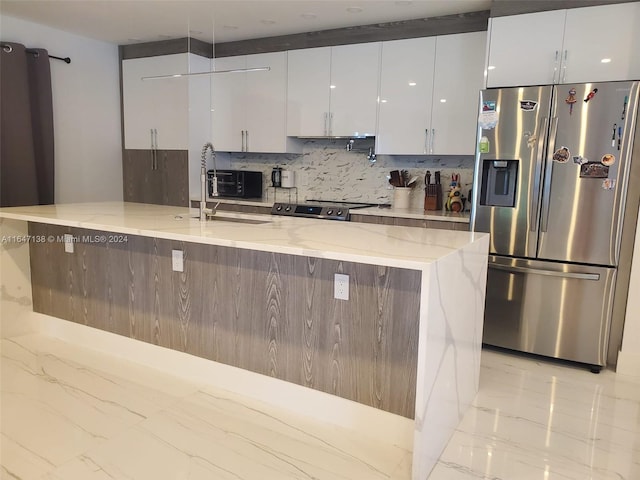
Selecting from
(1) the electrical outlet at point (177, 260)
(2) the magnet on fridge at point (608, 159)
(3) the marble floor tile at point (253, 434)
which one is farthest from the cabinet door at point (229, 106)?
(2) the magnet on fridge at point (608, 159)

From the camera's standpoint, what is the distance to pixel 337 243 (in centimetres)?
209

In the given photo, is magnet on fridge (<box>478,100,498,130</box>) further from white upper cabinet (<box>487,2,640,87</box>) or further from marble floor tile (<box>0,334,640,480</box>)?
marble floor tile (<box>0,334,640,480</box>)

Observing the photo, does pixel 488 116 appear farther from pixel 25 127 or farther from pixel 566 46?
pixel 25 127

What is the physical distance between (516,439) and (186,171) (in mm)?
3781

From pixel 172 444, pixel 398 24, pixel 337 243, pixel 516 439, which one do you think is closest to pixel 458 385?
pixel 516 439

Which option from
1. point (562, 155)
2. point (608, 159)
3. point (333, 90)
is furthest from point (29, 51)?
point (608, 159)

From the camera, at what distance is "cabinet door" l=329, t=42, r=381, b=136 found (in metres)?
4.15

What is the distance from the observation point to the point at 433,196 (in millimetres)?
Answer: 4148

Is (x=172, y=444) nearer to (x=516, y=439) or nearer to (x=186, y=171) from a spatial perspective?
(x=516, y=439)

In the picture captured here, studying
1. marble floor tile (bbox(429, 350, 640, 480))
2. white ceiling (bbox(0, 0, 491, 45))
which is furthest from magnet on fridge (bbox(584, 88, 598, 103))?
marble floor tile (bbox(429, 350, 640, 480))

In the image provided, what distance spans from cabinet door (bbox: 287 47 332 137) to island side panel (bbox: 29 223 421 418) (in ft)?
6.81

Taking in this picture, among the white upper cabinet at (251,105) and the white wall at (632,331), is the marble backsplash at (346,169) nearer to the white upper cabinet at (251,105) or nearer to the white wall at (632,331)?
the white upper cabinet at (251,105)

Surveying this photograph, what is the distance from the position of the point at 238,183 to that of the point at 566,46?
3.04m

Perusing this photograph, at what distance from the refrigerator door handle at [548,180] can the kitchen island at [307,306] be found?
36.9 inches
